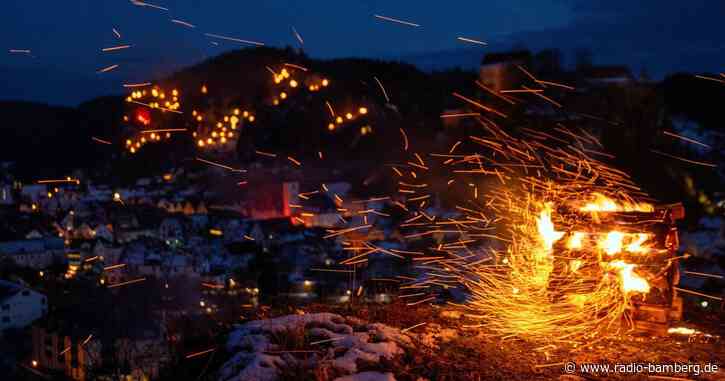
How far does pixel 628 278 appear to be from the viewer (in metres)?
5.70

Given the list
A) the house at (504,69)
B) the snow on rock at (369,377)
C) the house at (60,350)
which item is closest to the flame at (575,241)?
the snow on rock at (369,377)

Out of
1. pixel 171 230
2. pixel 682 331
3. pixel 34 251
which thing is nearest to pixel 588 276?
pixel 682 331

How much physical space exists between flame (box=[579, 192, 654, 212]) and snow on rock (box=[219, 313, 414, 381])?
254 cm

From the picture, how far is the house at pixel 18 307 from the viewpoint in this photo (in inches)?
655

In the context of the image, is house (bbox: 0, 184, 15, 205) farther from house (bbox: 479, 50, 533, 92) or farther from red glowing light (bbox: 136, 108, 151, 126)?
red glowing light (bbox: 136, 108, 151, 126)

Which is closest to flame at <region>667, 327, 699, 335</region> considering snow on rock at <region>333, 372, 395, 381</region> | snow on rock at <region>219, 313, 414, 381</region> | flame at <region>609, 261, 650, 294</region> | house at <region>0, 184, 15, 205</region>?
flame at <region>609, 261, 650, 294</region>

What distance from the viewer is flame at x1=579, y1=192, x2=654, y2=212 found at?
600 centimetres

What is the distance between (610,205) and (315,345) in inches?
140

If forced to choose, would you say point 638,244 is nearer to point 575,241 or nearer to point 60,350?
point 575,241

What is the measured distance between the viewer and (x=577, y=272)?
587cm

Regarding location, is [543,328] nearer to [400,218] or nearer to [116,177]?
[400,218]

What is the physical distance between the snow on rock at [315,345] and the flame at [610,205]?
8.33 feet

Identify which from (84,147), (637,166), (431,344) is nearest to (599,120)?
(637,166)

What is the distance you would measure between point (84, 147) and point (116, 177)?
6.10 metres
